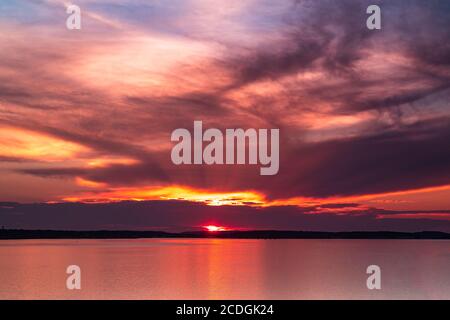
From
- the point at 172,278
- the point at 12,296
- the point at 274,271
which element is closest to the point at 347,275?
the point at 274,271

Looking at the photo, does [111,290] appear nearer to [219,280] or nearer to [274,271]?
[219,280]

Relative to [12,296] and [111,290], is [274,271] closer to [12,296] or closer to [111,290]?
[111,290]

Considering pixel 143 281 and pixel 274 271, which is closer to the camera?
pixel 143 281

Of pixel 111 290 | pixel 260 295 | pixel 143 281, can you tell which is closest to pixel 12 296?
pixel 111 290

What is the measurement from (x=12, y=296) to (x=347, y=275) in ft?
170
